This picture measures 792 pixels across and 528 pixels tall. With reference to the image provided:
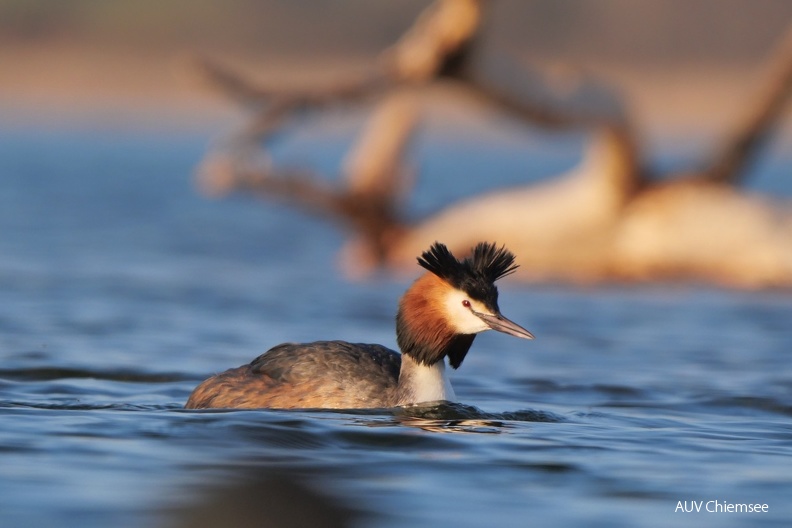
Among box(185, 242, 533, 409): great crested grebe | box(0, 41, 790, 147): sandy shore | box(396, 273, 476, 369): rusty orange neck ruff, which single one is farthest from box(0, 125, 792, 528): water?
box(0, 41, 790, 147): sandy shore

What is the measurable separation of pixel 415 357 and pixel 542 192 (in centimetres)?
1062

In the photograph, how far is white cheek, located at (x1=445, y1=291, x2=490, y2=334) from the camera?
9484mm

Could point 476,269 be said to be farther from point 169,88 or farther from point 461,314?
point 169,88

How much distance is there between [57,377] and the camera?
37.9ft

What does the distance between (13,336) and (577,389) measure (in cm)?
482

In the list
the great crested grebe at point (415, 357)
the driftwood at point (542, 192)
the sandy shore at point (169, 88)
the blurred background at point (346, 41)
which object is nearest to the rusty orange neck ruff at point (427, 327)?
the great crested grebe at point (415, 357)

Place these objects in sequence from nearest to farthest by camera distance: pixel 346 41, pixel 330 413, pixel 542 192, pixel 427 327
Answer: pixel 330 413 < pixel 427 327 < pixel 542 192 < pixel 346 41

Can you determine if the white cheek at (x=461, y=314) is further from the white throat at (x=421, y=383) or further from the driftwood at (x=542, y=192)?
the driftwood at (x=542, y=192)

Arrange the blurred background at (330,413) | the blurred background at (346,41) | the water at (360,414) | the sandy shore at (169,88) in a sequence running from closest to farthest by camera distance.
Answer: the water at (360,414), the blurred background at (330,413), the sandy shore at (169,88), the blurred background at (346,41)

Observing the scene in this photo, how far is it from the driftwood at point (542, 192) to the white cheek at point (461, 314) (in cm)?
815

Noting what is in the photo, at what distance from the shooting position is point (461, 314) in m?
9.52

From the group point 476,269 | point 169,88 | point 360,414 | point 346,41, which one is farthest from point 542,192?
point 169,88

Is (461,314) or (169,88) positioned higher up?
(169,88)

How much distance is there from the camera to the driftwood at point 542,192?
18.1m
